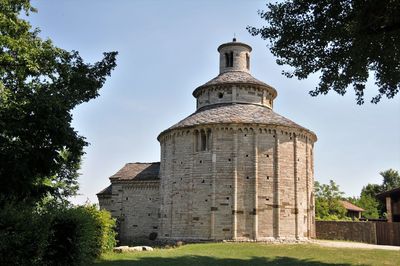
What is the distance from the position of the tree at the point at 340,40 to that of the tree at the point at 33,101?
8097 mm

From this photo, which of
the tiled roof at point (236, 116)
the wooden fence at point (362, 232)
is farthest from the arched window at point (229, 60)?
the wooden fence at point (362, 232)

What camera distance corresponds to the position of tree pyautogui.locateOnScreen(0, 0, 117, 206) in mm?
17156

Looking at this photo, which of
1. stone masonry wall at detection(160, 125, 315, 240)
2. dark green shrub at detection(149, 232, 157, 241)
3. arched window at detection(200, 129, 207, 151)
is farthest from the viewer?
dark green shrub at detection(149, 232, 157, 241)

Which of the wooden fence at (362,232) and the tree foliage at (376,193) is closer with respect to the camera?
the wooden fence at (362,232)

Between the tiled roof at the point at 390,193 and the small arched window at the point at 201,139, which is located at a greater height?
the small arched window at the point at 201,139

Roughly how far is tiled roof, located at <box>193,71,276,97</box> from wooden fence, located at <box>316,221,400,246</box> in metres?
12.3

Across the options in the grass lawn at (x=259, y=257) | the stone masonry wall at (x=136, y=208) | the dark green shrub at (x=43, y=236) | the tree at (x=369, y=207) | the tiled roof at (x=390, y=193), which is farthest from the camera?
the tree at (x=369, y=207)

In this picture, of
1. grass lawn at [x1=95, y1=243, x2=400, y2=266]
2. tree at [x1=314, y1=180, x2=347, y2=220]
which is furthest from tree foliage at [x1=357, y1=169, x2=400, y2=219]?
grass lawn at [x1=95, y1=243, x2=400, y2=266]

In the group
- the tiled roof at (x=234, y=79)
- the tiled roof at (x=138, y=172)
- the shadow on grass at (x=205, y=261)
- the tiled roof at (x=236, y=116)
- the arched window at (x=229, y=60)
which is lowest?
the shadow on grass at (x=205, y=261)

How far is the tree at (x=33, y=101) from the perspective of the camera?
17156mm

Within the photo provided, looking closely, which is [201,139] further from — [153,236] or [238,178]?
[153,236]

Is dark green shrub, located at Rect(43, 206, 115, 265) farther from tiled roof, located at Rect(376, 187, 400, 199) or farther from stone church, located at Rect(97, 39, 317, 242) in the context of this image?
tiled roof, located at Rect(376, 187, 400, 199)

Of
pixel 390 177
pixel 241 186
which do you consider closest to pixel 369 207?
pixel 390 177

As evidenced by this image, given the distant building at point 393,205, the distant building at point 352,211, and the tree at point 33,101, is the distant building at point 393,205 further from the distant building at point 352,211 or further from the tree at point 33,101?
the tree at point 33,101
